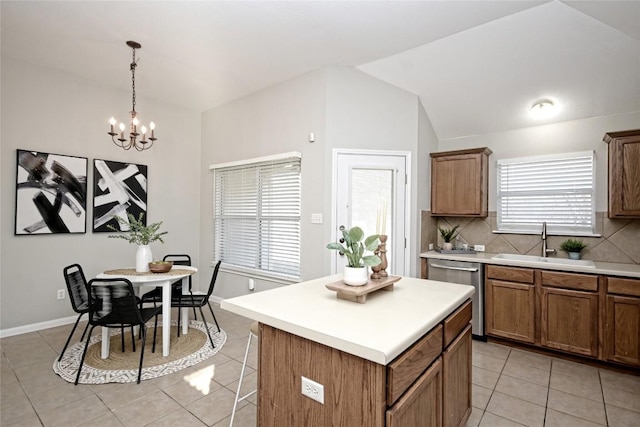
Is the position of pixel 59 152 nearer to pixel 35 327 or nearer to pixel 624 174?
pixel 35 327

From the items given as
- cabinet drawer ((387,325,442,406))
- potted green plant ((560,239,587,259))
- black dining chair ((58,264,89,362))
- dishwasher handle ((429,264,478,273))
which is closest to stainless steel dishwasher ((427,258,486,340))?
dishwasher handle ((429,264,478,273))

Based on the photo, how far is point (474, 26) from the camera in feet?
9.37

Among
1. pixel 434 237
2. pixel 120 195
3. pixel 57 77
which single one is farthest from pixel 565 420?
pixel 57 77

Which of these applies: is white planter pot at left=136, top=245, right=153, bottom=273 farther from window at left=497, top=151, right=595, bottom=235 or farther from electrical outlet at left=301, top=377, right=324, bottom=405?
window at left=497, top=151, right=595, bottom=235

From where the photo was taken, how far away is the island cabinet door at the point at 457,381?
161 centimetres

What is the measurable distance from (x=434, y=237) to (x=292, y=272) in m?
1.95

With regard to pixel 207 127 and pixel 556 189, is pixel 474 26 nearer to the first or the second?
pixel 556 189

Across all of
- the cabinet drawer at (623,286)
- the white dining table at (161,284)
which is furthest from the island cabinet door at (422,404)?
the white dining table at (161,284)

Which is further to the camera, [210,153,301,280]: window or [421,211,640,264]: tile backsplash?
[210,153,301,280]: window

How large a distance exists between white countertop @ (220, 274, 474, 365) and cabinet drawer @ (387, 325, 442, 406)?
6 centimetres

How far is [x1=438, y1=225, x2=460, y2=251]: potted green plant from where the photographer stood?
411cm

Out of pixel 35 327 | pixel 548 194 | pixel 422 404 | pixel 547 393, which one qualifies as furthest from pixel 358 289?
pixel 35 327

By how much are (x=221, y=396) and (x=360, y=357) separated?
1.72 m

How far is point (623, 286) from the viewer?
9.05 feet
